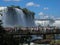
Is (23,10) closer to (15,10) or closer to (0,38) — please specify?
(15,10)

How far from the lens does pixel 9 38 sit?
12852mm

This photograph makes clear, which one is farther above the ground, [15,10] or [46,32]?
[15,10]

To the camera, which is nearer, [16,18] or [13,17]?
[13,17]

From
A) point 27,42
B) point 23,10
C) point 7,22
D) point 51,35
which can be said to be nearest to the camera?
point 27,42

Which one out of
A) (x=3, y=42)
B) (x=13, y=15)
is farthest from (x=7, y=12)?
(x=3, y=42)

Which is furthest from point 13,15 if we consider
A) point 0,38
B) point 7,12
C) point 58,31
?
point 0,38

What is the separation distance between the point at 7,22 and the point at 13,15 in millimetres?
1486

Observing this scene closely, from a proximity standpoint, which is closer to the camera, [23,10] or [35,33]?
[35,33]

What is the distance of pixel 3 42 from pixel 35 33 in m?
11.5

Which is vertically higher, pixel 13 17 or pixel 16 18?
pixel 13 17

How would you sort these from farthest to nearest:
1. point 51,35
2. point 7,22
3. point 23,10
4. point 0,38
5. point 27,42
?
point 23,10, point 7,22, point 51,35, point 27,42, point 0,38

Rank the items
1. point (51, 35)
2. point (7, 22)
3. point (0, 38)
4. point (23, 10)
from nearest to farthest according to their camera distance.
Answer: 1. point (0, 38)
2. point (51, 35)
3. point (7, 22)
4. point (23, 10)

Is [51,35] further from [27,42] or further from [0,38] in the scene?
[0,38]

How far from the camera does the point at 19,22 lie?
41406 mm
